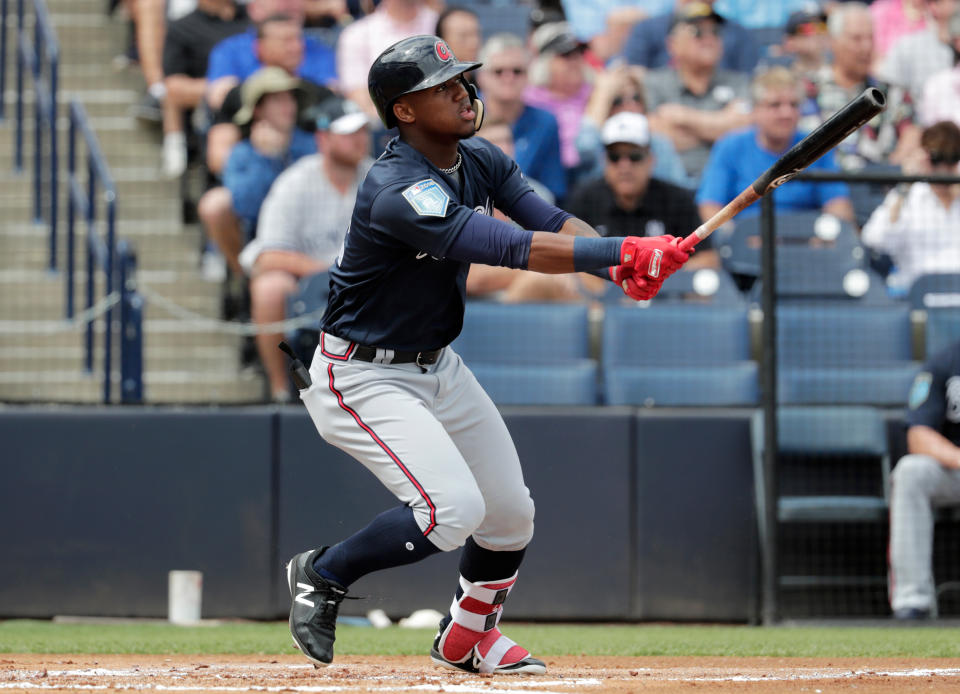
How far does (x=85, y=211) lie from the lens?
24.7 ft

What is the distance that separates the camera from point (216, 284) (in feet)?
27.2

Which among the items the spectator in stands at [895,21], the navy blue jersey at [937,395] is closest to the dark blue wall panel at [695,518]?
the navy blue jersey at [937,395]

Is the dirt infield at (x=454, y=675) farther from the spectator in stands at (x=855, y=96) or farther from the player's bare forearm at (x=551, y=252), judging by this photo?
the spectator in stands at (x=855, y=96)

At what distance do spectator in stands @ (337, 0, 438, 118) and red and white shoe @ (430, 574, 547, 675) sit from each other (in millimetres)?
4981

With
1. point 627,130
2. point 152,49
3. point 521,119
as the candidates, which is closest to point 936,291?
point 627,130

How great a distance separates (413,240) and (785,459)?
3422 millimetres

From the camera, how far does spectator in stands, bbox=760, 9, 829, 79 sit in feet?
30.0

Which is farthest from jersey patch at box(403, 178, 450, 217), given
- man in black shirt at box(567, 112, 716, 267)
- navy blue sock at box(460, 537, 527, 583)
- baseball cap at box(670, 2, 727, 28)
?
baseball cap at box(670, 2, 727, 28)

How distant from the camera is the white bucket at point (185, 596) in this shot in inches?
250

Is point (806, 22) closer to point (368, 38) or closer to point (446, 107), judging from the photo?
point (368, 38)

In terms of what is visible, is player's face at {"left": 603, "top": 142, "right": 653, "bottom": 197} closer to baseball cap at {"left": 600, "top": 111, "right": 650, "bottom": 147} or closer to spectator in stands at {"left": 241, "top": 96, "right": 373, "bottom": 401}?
baseball cap at {"left": 600, "top": 111, "right": 650, "bottom": 147}

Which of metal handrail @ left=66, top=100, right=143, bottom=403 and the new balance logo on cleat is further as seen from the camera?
metal handrail @ left=66, top=100, right=143, bottom=403

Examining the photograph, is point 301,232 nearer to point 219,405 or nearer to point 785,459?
point 219,405

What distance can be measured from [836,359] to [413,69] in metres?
3.51
